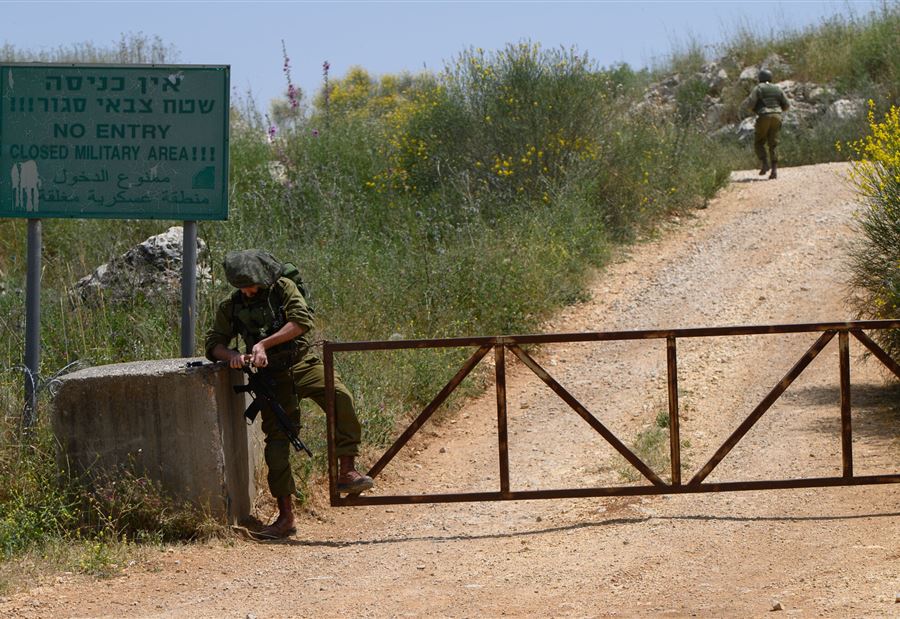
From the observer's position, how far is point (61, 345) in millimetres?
8406

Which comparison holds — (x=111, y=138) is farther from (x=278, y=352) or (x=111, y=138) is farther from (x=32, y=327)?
(x=278, y=352)

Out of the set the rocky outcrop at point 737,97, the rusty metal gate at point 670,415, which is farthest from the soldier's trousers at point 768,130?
the rusty metal gate at point 670,415

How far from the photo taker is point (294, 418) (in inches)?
250

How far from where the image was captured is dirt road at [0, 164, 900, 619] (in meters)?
4.98

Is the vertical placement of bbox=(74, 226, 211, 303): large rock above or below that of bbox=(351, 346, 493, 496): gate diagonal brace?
above

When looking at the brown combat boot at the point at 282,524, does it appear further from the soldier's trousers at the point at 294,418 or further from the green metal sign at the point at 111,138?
the green metal sign at the point at 111,138

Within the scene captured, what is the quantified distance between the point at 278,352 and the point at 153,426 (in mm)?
820

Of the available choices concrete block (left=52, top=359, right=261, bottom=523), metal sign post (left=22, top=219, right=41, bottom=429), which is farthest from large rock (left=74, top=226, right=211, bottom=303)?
concrete block (left=52, top=359, right=261, bottom=523)

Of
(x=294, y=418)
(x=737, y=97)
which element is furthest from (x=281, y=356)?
(x=737, y=97)

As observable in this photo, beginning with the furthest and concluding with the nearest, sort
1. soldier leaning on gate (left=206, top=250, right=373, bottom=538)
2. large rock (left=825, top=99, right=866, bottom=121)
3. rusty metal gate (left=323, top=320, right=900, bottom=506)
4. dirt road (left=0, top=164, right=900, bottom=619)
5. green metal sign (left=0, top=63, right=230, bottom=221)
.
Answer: large rock (left=825, top=99, right=866, bottom=121)
green metal sign (left=0, top=63, right=230, bottom=221)
rusty metal gate (left=323, top=320, right=900, bottom=506)
soldier leaning on gate (left=206, top=250, right=373, bottom=538)
dirt road (left=0, top=164, right=900, bottom=619)

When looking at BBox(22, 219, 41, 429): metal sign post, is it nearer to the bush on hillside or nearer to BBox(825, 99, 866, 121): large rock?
the bush on hillside

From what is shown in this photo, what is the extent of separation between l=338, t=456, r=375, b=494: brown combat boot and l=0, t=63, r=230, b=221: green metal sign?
1.73 meters

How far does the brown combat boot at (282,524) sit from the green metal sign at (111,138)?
182cm

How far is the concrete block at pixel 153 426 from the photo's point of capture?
5.95 m
